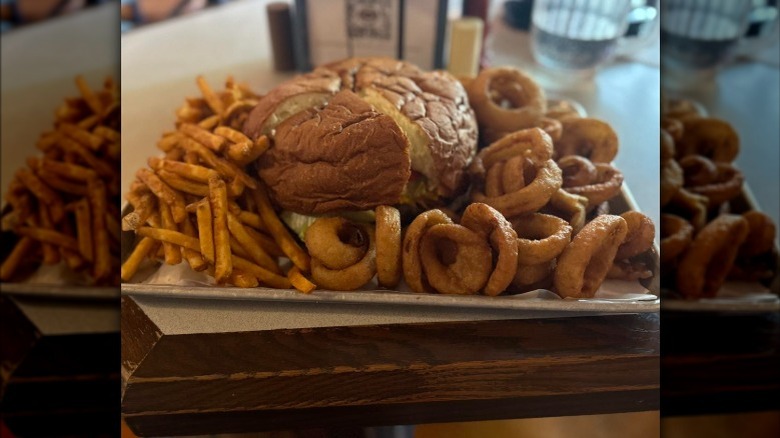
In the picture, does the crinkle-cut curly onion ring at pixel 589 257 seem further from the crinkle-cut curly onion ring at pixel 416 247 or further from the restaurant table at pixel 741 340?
the crinkle-cut curly onion ring at pixel 416 247

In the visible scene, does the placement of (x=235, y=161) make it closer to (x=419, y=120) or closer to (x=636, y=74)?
(x=419, y=120)

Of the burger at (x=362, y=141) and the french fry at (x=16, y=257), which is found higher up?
the burger at (x=362, y=141)


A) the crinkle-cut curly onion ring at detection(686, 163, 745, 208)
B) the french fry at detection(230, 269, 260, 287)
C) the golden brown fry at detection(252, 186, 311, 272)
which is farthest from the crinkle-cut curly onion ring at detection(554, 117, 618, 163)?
the french fry at detection(230, 269, 260, 287)

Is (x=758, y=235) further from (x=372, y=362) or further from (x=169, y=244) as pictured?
(x=169, y=244)

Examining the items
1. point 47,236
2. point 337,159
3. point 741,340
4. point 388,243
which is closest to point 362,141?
point 337,159

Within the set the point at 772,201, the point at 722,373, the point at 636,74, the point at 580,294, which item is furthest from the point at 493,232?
the point at 636,74

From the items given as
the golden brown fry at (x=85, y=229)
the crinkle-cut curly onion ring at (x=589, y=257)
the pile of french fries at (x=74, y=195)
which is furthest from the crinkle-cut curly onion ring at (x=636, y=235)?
Answer: the golden brown fry at (x=85, y=229)

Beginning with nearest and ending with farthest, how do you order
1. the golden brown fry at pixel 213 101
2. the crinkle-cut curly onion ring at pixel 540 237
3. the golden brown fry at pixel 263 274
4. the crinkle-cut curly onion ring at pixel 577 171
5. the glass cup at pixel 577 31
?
the crinkle-cut curly onion ring at pixel 540 237 < the golden brown fry at pixel 263 274 < the crinkle-cut curly onion ring at pixel 577 171 < the golden brown fry at pixel 213 101 < the glass cup at pixel 577 31
